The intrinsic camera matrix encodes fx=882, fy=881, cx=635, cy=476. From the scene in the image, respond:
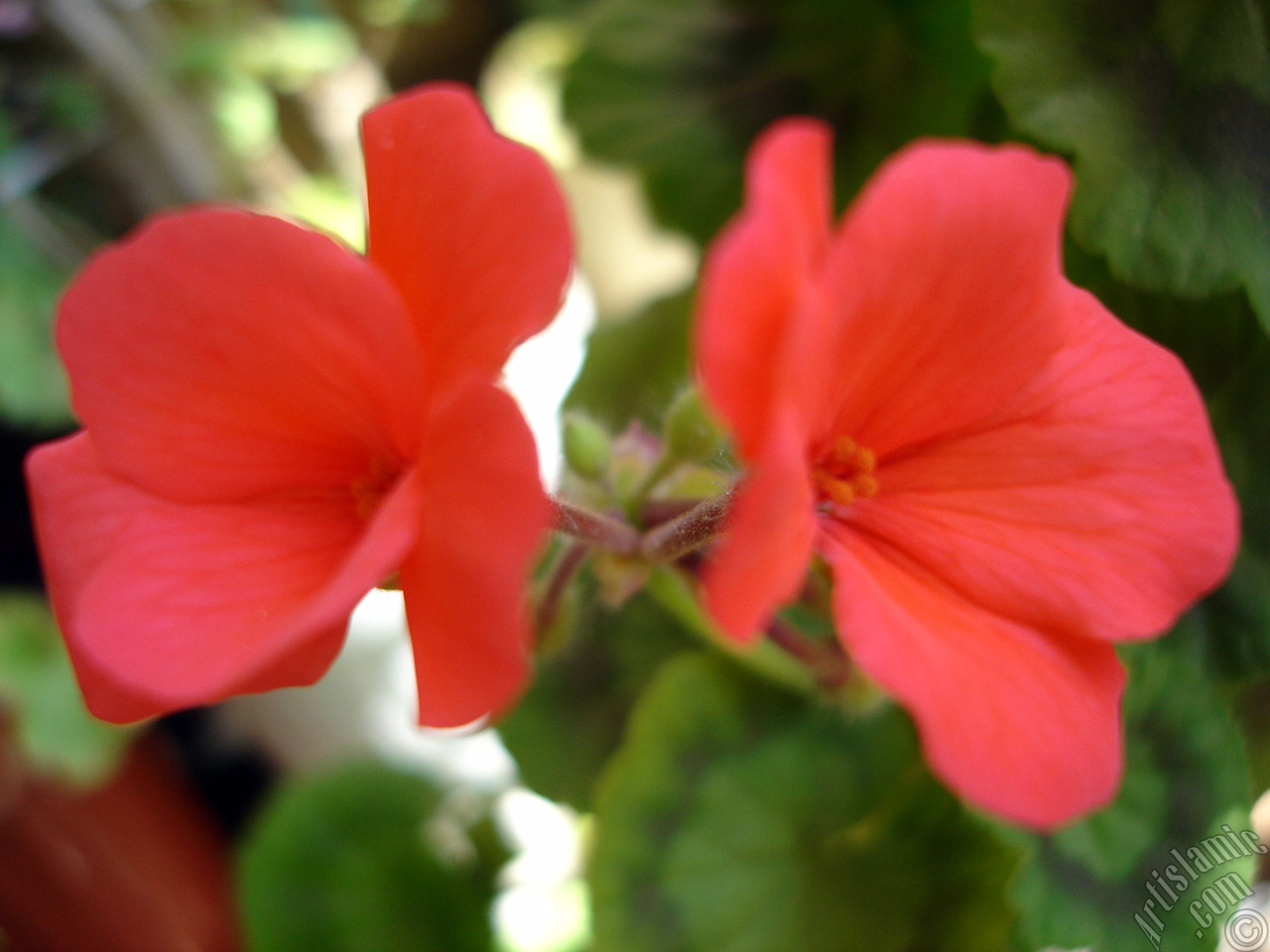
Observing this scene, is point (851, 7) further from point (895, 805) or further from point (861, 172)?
point (895, 805)

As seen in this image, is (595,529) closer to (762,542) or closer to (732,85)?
(762,542)

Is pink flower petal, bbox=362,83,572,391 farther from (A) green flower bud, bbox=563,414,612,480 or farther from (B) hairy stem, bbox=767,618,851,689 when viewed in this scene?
(B) hairy stem, bbox=767,618,851,689

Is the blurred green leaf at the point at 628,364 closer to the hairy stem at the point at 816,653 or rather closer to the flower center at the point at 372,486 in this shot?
the hairy stem at the point at 816,653

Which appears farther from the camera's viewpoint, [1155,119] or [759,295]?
[1155,119]

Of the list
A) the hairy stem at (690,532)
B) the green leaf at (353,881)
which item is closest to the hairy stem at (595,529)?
the hairy stem at (690,532)

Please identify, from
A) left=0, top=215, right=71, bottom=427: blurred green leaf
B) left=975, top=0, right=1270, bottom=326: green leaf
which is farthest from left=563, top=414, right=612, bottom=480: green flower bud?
left=0, top=215, right=71, bottom=427: blurred green leaf

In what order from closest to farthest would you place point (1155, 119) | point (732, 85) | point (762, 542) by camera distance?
point (762, 542), point (1155, 119), point (732, 85)

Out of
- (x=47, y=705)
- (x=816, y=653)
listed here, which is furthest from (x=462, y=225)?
(x=47, y=705)
